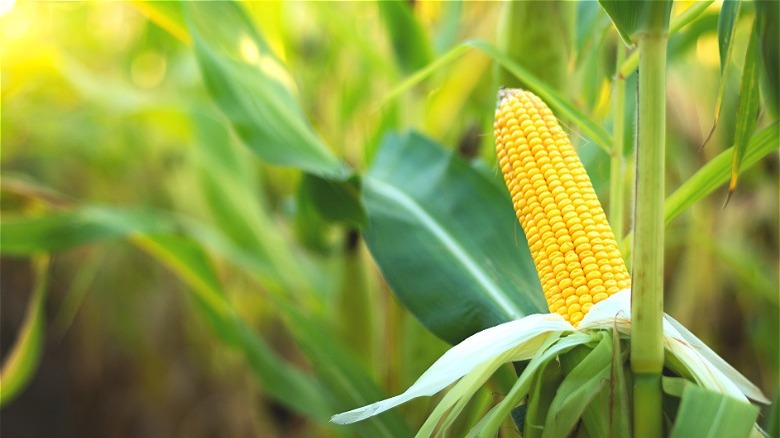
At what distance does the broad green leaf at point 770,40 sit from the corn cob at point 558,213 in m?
0.11

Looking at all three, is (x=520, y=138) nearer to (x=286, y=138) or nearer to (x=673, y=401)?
(x=673, y=401)

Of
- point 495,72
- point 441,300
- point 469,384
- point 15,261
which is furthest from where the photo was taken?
point 15,261

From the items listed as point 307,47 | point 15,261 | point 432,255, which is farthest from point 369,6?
point 15,261

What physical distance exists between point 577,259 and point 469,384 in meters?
0.10

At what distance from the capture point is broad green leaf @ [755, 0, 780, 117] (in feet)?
1.12

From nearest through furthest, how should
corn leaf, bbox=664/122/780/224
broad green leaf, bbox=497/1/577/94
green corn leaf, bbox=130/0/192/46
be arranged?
corn leaf, bbox=664/122/780/224 → broad green leaf, bbox=497/1/577/94 → green corn leaf, bbox=130/0/192/46

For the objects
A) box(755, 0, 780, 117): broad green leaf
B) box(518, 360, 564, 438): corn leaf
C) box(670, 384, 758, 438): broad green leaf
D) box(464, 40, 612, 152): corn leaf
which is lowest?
box(518, 360, 564, 438): corn leaf

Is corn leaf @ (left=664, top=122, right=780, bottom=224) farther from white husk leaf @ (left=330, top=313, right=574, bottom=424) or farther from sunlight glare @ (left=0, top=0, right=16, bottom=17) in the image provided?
sunlight glare @ (left=0, top=0, right=16, bottom=17)

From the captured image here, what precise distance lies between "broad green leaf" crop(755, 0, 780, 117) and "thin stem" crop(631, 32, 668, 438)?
0.17 ft

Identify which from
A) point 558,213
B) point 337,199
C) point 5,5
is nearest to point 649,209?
point 558,213

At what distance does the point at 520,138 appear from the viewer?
0.43m

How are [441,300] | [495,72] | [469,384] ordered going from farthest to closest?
Answer: 1. [495,72]
2. [441,300]
3. [469,384]

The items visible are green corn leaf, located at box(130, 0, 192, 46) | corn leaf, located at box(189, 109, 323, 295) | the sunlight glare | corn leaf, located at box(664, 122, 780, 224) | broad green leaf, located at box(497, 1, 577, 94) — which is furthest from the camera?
the sunlight glare

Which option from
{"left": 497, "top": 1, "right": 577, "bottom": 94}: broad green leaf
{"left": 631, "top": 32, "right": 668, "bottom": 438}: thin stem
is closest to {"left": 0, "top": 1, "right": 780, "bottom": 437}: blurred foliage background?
{"left": 497, "top": 1, "right": 577, "bottom": 94}: broad green leaf
